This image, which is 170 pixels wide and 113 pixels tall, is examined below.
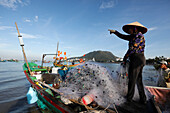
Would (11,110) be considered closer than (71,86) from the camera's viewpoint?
No

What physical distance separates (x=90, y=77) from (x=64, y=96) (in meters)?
1.23

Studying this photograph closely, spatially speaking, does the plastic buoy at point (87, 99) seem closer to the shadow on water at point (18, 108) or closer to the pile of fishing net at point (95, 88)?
the pile of fishing net at point (95, 88)

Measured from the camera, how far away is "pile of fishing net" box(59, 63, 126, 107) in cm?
275

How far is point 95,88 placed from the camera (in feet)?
10.3

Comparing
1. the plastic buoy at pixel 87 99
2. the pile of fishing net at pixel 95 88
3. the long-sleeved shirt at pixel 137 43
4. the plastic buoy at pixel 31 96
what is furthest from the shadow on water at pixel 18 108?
the long-sleeved shirt at pixel 137 43

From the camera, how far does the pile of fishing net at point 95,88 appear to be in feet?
9.02

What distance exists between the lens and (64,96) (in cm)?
292

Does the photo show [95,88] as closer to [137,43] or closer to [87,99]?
[87,99]

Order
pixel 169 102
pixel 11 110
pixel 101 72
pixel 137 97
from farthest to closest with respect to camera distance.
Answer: pixel 11 110, pixel 101 72, pixel 169 102, pixel 137 97

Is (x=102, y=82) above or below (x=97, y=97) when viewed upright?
above

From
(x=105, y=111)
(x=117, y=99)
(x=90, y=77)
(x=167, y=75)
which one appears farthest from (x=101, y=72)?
(x=167, y=75)

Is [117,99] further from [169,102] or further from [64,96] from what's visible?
[169,102]

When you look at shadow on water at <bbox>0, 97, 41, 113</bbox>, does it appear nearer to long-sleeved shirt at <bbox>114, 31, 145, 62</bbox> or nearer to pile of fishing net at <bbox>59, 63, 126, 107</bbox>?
pile of fishing net at <bbox>59, 63, 126, 107</bbox>

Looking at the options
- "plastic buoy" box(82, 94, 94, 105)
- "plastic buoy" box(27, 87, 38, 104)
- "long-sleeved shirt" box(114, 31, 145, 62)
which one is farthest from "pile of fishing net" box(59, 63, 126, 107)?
"plastic buoy" box(27, 87, 38, 104)
